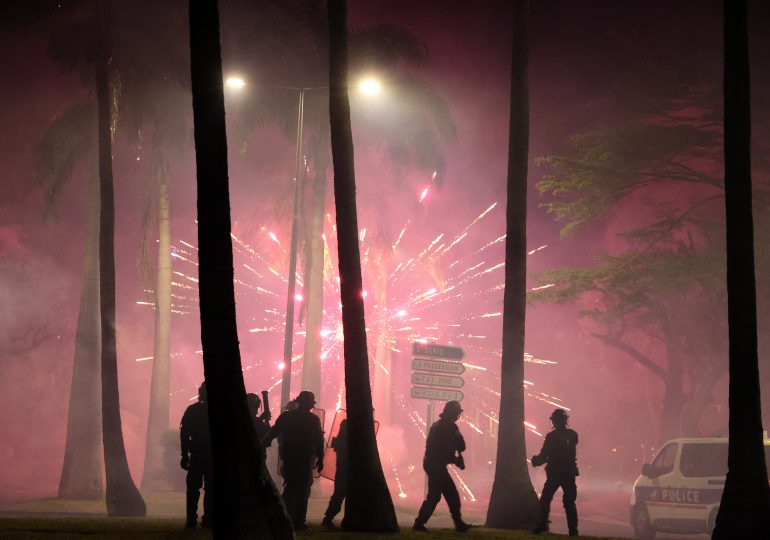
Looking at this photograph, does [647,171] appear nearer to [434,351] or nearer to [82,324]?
[434,351]

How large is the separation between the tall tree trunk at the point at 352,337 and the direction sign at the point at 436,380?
20.9ft

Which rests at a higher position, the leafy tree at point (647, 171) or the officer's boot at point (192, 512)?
the leafy tree at point (647, 171)

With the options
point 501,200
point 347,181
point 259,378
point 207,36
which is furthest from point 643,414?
point 207,36

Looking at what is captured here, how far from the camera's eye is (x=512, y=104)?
18.0 metres

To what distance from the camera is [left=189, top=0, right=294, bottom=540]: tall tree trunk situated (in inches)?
347

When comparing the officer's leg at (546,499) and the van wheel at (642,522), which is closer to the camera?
the officer's leg at (546,499)

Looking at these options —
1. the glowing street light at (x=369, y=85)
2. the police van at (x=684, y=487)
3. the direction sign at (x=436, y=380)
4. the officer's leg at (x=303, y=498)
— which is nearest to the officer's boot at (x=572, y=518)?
the officer's leg at (x=303, y=498)

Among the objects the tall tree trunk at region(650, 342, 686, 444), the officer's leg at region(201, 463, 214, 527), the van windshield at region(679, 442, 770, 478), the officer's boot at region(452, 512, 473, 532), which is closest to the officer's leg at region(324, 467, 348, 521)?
the officer's boot at region(452, 512, 473, 532)

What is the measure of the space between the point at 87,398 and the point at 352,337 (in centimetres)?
1465

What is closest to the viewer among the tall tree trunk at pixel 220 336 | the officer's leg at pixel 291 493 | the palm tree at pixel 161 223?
the tall tree trunk at pixel 220 336

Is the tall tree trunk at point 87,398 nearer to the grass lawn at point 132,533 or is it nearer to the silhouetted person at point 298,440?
the grass lawn at point 132,533

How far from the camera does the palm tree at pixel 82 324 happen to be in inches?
987

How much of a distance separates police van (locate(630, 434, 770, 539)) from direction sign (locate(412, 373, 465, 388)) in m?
3.98

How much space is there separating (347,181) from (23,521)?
21.8ft
